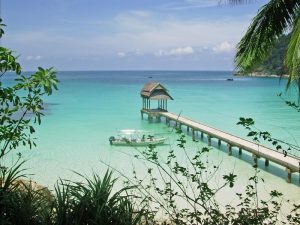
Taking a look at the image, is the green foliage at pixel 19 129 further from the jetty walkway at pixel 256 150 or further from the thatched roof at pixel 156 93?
the thatched roof at pixel 156 93

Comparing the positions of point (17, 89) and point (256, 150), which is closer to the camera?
point (17, 89)

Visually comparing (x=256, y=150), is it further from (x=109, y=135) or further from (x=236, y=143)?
(x=109, y=135)

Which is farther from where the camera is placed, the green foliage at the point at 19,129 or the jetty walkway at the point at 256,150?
the jetty walkway at the point at 256,150

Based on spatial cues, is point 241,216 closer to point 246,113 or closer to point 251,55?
point 251,55

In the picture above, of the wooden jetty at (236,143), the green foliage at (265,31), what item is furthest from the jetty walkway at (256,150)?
the green foliage at (265,31)

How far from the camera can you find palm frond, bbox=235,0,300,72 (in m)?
7.08

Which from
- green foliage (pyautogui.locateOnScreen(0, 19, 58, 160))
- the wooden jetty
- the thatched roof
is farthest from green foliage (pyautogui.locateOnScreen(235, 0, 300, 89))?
the thatched roof

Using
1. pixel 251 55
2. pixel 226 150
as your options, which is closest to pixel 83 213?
pixel 251 55

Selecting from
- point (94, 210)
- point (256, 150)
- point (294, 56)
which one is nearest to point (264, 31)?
point (294, 56)

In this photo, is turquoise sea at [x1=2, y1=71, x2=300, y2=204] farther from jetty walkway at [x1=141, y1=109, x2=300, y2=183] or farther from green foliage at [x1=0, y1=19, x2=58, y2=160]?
green foliage at [x1=0, y1=19, x2=58, y2=160]

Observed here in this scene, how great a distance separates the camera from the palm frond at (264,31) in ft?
23.2

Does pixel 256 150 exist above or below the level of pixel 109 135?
above

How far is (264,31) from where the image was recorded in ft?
24.0

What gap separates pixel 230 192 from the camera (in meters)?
10.0
